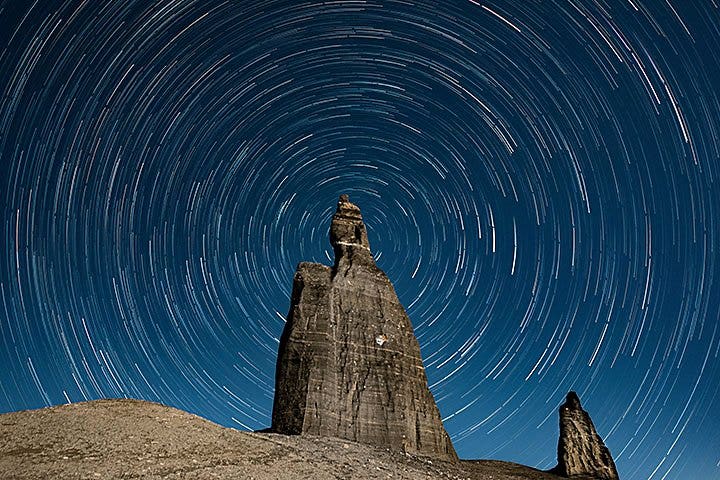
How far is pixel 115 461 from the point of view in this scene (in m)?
15.8

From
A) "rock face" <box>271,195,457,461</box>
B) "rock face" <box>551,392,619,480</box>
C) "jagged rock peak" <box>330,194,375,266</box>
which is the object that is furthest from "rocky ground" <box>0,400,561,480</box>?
"rock face" <box>551,392,619,480</box>

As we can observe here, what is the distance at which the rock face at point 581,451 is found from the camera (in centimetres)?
3600

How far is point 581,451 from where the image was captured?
121 feet

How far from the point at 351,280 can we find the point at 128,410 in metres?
14.7

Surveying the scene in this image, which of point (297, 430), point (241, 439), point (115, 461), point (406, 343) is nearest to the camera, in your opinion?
point (115, 461)

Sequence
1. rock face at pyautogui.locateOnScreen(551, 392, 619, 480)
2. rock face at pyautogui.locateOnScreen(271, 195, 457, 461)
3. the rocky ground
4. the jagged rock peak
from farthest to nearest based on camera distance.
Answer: rock face at pyautogui.locateOnScreen(551, 392, 619, 480) → the jagged rock peak → rock face at pyautogui.locateOnScreen(271, 195, 457, 461) → the rocky ground

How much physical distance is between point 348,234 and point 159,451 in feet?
70.7

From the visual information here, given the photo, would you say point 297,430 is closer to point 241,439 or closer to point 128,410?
point 241,439

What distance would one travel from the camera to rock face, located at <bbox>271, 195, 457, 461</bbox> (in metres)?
26.2

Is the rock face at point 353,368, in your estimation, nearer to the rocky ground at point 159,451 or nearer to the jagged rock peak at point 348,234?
the jagged rock peak at point 348,234

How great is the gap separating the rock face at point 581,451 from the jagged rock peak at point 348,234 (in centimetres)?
1875

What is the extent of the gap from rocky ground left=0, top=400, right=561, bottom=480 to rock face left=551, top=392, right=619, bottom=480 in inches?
663

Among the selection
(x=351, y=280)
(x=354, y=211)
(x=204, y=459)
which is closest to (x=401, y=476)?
(x=204, y=459)

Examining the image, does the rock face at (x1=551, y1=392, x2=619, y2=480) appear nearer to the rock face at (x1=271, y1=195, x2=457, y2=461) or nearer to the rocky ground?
the rock face at (x1=271, y1=195, x2=457, y2=461)
